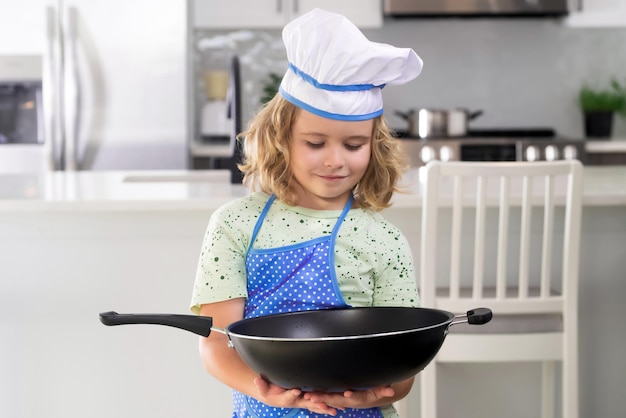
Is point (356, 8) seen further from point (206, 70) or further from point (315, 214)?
point (315, 214)

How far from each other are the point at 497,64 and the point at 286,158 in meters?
4.15

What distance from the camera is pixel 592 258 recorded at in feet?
8.76

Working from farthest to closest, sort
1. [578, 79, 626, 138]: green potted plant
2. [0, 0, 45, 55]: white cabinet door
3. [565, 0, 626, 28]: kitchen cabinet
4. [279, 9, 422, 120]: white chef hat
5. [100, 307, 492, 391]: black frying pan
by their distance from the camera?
1. [578, 79, 626, 138]: green potted plant
2. [565, 0, 626, 28]: kitchen cabinet
3. [0, 0, 45, 55]: white cabinet door
4. [279, 9, 422, 120]: white chef hat
5. [100, 307, 492, 391]: black frying pan

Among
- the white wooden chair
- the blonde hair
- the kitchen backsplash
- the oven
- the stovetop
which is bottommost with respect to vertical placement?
the white wooden chair

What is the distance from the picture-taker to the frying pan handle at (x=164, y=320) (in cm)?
112

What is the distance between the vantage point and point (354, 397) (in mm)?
1183

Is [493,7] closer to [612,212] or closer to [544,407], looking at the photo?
[612,212]

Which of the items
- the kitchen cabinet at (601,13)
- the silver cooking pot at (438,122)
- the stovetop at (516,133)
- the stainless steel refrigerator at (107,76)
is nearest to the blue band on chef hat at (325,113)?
the stainless steel refrigerator at (107,76)

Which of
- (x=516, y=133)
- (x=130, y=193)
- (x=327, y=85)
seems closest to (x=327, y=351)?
(x=327, y=85)

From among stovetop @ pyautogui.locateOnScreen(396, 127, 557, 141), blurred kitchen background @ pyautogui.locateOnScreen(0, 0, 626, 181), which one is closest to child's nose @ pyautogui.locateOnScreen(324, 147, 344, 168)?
blurred kitchen background @ pyautogui.locateOnScreen(0, 0, 626, 181)

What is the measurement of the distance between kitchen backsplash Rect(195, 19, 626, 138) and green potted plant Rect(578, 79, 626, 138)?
16 cm

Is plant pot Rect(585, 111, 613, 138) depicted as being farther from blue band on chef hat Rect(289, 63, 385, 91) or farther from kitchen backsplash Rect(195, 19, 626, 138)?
blue band on chef hat Rect(289, 63, 385, 91)

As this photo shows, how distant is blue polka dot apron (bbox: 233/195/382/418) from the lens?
1.28 metres

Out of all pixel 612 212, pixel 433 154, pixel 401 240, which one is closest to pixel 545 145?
pixel 433 154
